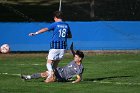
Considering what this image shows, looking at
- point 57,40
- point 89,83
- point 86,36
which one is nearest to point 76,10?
point 86,36

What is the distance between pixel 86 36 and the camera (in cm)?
3114

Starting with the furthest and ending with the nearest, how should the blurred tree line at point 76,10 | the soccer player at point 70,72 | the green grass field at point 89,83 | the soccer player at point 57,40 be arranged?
the blurred tree line at point 76,10 → the soccer player at point 57,40 → the soccer player at point 70,72 → the green grass field at point 89,83

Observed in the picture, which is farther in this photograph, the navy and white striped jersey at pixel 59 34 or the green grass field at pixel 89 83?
the navy and white striped jersey at pixel 59 34

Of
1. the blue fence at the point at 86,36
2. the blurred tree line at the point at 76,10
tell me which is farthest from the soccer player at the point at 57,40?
the blurred tree line at the point at 76,10

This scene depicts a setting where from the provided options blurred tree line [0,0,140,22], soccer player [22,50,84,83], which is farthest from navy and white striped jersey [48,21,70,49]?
blurred tree line [0,0,140,22]

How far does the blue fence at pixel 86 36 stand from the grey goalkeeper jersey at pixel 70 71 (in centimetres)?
1580

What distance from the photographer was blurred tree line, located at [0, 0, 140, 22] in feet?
108

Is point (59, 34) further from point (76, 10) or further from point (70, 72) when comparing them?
point (76, 10)

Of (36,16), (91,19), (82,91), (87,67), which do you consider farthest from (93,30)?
(82,91)

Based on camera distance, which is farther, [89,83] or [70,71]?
[70,71]

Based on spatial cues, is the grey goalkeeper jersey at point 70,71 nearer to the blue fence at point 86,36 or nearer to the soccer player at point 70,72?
the soccer player at point 70,72

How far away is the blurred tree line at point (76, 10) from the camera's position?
3281 cm

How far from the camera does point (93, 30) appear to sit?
3108 centimetres

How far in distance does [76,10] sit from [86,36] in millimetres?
3560
